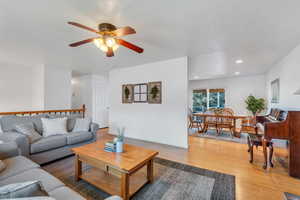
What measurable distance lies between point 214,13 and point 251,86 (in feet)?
17.0

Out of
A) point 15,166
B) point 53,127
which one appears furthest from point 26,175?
point 53,127

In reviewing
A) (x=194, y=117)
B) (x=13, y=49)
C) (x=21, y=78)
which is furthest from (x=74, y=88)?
(x=194, y=117)

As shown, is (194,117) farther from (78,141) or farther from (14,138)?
(14,138)

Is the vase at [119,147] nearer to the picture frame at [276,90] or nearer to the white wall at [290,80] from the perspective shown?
the white wall at [290,80]

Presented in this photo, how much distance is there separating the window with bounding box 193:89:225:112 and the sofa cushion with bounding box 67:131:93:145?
195 inches

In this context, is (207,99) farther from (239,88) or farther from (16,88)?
(16,88)

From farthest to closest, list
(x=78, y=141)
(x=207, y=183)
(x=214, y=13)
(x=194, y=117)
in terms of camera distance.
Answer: (x=194, y=117), (x=78, y=141), (x=207, y=183), (x=214, y=13)

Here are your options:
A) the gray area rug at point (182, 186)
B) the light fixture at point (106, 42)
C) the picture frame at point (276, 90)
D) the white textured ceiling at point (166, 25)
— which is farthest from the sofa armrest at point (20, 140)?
the picture frame at point (276, 90)

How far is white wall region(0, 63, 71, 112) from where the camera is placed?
3736 mm

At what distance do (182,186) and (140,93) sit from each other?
2841mm

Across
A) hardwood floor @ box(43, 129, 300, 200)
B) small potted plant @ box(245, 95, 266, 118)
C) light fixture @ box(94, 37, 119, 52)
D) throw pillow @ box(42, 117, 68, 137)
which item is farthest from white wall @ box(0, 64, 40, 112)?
small potted plant @ box(245, 95, 266, 118)

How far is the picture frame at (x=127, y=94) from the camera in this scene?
4.42 metres

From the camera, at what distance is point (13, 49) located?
2.89 metres

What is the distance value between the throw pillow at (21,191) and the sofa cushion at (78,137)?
216 centimetres
